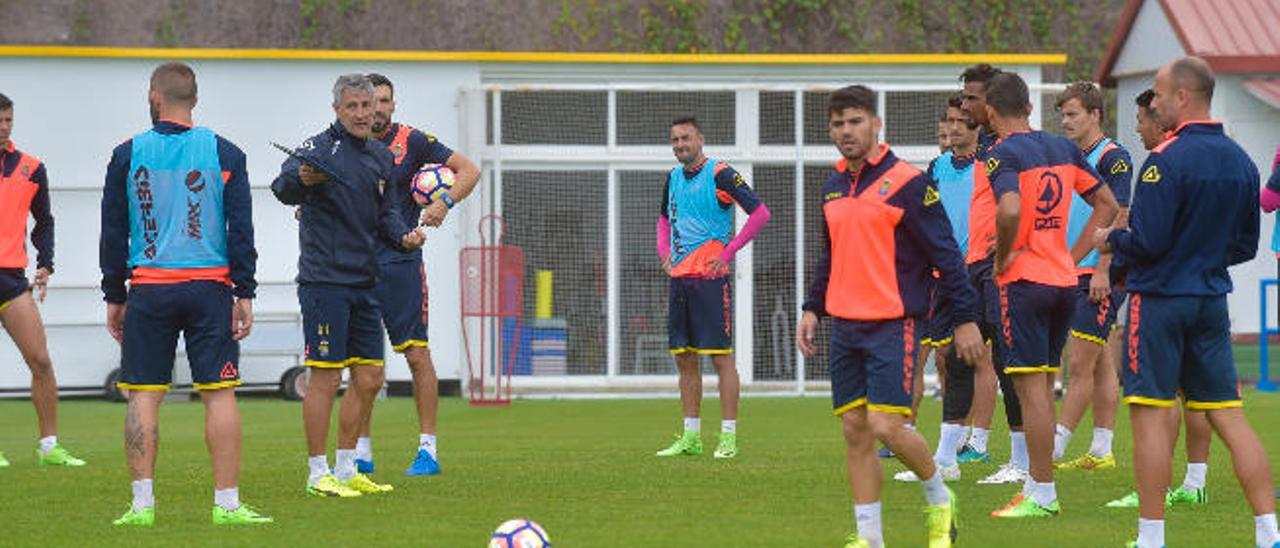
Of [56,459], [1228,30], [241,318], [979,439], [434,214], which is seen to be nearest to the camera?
[241,318]

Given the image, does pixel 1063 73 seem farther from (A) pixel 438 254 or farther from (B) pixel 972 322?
(B) pixel 972 322

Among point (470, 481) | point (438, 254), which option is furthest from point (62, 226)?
point (470, 481)

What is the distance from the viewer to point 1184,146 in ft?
28.8

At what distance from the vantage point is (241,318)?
1013cm

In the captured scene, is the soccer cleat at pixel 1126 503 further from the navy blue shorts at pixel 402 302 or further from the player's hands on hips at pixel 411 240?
the navy blue shorts at pixel 402 302

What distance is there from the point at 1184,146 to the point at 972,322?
110 cm

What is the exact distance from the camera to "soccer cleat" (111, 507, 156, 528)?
10.2 meters

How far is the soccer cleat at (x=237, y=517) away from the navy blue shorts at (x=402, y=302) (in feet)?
8.47

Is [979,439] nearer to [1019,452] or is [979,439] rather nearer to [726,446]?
[1019,452]

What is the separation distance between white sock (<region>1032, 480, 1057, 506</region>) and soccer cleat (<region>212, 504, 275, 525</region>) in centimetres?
352

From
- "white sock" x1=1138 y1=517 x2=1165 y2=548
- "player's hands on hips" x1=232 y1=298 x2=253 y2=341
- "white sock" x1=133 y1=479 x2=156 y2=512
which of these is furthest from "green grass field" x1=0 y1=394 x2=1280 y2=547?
"player's hands on hips" x1=232 y1=298 x2=253 y2=341

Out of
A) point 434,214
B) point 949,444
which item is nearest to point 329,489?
point 434,214

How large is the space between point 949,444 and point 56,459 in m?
5.44

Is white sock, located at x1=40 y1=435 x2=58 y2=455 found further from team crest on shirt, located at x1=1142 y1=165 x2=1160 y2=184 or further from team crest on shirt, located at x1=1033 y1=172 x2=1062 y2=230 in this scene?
team crest on shirt, located at x1=1142 y1=165 x2=1160 y2=184
